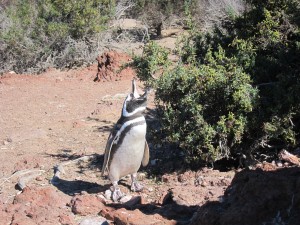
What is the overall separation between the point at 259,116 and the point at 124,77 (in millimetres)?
7250

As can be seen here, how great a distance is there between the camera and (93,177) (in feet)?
23.9

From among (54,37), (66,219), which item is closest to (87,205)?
(66,219)

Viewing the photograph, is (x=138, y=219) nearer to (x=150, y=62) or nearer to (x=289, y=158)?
(x=289, y=158)

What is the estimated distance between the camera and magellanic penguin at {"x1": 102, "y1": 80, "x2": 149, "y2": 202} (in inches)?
225

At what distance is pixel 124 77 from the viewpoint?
1343cm

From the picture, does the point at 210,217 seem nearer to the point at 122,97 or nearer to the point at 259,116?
the point at 259,116

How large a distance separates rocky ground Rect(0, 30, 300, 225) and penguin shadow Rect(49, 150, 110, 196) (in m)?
0.01

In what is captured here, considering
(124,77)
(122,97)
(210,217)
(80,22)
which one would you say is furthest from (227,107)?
(80,22)

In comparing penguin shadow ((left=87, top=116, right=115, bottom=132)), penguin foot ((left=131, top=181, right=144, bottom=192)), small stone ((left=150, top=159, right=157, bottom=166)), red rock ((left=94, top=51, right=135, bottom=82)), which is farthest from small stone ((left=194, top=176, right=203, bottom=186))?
red rock ((left=94, top=51, right=135, bottom=82))

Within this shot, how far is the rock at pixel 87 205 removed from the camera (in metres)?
5.28

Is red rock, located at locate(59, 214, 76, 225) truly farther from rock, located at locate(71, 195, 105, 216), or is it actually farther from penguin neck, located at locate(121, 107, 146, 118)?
penguin neck, located at locate(121, 107, 146, 118)

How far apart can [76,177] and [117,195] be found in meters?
1.36

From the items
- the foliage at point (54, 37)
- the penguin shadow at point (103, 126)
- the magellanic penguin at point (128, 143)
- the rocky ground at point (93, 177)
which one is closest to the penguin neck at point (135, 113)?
the magellanic penguin at point (128, 143)

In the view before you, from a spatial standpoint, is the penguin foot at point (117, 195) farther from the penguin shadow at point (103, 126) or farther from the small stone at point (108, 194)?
the penguin shadow at point (103, 126)
